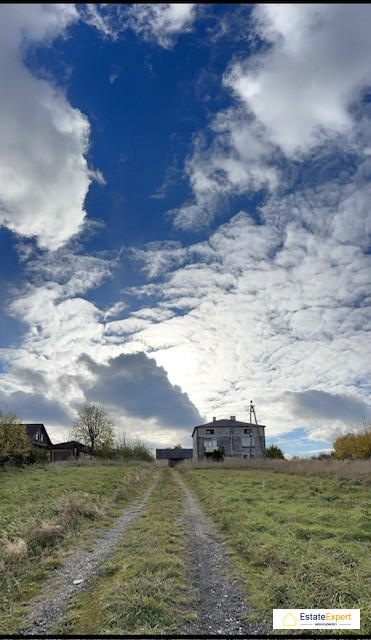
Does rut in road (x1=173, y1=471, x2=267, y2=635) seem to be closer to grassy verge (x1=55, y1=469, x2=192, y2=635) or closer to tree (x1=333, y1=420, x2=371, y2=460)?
grassy verge (x1=55, y1=469, x2=192, y2=635)

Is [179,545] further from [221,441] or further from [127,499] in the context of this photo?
[221,441]

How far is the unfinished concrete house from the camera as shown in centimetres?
9144

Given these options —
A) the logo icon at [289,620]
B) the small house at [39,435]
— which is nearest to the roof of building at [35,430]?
the small house at [39,435]

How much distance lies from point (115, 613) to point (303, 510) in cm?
1141

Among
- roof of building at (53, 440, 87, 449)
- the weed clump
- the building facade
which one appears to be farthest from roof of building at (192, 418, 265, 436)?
the weed clump

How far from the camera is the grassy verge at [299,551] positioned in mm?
7395

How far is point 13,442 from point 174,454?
272 feet

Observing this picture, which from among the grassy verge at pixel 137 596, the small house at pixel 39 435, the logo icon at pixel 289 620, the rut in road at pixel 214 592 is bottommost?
the rut in road at pixel 214 592

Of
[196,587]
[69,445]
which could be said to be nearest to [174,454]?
[69,445]

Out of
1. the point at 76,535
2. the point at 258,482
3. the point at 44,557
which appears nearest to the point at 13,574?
the point at 44,557

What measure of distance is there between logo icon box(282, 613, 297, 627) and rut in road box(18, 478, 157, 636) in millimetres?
3731

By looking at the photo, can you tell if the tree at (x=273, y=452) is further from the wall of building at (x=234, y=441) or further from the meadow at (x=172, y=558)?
the meadow at (x=172, y=558)

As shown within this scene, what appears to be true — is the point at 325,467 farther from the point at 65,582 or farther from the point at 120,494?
the point at 65,582

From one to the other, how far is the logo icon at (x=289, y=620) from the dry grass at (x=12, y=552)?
6.56 meters
